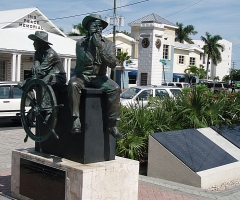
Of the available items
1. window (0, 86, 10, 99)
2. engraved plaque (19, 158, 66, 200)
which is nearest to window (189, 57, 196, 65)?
window (0, 86, 10, 99)

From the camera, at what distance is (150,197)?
6.06 m

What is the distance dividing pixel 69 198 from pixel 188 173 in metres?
2.87

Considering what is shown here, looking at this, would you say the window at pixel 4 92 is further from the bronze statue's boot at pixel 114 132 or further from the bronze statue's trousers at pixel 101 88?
the bronze statue's boot at pixel 114 132

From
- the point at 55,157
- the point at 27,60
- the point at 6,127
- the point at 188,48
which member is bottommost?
the point at 6,127

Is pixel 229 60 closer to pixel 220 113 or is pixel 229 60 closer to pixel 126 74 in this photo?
pixel 126 74

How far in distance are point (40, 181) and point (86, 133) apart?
1062 mm

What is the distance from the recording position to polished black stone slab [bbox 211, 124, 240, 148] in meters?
8.96

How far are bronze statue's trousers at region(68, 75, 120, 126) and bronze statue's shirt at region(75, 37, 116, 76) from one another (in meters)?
0.10

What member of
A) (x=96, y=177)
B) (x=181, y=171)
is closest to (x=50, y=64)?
(x=96, y=177)

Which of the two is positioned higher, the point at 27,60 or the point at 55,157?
the point at 27,60

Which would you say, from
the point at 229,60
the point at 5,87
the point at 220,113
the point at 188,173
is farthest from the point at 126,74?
the point at 229,60

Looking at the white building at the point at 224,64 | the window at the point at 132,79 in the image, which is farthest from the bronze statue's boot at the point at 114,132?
the white building at the point at 224,64

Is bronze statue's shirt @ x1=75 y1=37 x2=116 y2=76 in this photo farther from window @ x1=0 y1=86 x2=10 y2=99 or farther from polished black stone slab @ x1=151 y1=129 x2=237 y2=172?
window @ x1=0 y1=86 x2=10 y2=99

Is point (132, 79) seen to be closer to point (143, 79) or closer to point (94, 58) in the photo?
→ point (143, 79)
